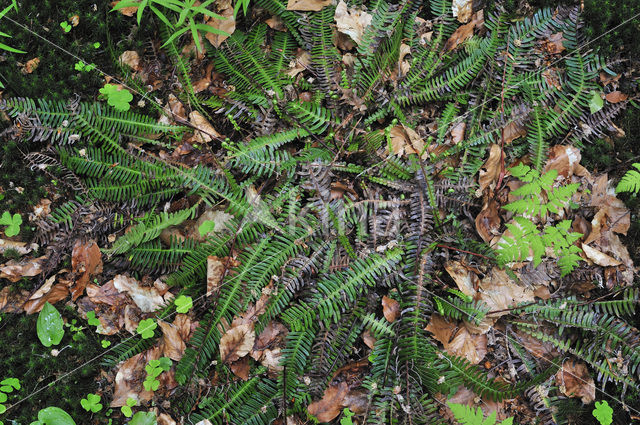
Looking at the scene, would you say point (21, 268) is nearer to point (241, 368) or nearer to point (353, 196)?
point (241, 368)

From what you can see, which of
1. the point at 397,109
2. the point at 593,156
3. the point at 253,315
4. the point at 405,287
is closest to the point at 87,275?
the point at 253,315

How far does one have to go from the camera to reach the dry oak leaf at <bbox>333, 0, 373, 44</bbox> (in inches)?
136

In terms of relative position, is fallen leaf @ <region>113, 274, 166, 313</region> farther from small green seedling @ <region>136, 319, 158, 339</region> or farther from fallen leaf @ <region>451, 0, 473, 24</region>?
fallen leaf @ <region>451, 0, 473, 24</region>

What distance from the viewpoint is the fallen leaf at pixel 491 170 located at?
3.21 meters

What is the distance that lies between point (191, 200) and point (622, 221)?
3.10 metres

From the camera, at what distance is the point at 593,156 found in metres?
3.22

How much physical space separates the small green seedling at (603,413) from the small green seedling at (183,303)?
8.71 feet

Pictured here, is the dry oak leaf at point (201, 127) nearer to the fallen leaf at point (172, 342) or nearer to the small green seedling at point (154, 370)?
the fallen leaf at point (172, 342)

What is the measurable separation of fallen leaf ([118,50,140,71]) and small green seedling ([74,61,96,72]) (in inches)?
9.4

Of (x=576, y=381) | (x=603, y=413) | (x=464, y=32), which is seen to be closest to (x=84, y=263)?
(x=464, y=32)

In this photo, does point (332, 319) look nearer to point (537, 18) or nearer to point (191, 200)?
point (191, 200)

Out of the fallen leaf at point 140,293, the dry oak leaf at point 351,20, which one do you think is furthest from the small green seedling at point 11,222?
the dry oak leaf at point 351,20

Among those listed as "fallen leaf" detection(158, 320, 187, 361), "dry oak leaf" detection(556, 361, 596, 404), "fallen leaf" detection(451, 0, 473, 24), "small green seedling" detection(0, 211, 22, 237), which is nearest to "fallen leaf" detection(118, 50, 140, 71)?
"small green seedling" detection(0, 211, 22, 237)

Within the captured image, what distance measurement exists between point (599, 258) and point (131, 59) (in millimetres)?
3820
